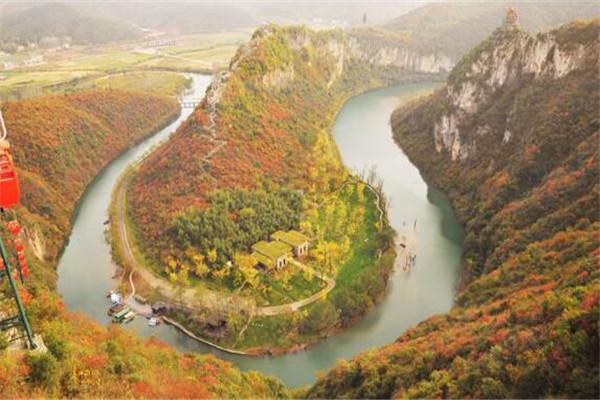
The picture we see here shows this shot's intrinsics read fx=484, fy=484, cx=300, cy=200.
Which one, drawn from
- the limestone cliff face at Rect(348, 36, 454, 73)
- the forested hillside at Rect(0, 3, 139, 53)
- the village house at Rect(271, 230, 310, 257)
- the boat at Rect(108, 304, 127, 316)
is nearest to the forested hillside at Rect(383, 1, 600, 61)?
the limestone cliff face at Rect(348, 36, 454, 73)

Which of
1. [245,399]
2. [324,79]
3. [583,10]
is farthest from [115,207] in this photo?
[583,10]

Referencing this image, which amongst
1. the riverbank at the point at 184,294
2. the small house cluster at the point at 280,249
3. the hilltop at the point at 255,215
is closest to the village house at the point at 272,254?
the small house cluster at the point at 280,249

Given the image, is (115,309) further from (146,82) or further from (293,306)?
(146,82)

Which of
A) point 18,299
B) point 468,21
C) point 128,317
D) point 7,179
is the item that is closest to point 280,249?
point 128,317

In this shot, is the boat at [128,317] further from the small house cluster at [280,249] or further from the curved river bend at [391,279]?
the small house cluster at [280,249]

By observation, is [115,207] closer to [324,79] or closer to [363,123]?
[363,123]

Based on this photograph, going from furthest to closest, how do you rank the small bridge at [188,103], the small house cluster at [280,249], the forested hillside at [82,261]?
the small bridge at [188,103] → the small house cluster at [280,249] → the forested hillside at [82,261]
